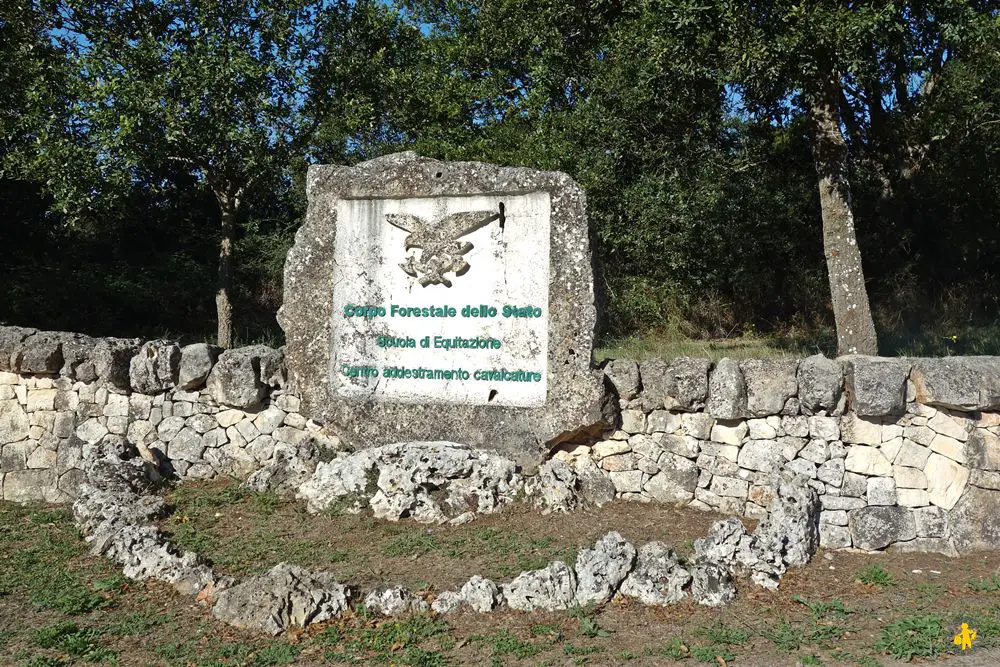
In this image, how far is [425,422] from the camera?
7.17 meters

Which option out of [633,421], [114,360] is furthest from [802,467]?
[114,360]

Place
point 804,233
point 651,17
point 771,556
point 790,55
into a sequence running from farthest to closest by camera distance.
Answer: point 804,233 → point 651,17 → point 790,55 → point 771,556

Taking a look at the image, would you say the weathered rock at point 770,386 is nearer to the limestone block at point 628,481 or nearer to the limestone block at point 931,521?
the limestone block at point 628,481

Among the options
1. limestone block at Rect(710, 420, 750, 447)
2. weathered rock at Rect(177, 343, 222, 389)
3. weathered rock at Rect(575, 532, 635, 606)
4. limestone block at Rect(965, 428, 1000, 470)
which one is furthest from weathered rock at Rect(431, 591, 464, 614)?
limestone block at Rect(965, 428, 1000, 470)

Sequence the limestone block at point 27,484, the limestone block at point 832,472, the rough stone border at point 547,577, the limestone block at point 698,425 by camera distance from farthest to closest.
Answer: the limestone block at point 27,484 < the limestone block at point 698,425 < the limestone block at point 832,472 < the rough stone border at point 547,577

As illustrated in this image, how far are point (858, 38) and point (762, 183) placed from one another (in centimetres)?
584

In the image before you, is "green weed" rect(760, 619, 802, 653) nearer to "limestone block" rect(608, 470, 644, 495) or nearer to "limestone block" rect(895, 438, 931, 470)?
"limestone block" rect(895, 438, 931, 470)

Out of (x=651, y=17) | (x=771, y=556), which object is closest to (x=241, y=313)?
(x=651, y=17)

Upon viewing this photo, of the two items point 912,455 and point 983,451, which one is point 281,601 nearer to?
point 912,455

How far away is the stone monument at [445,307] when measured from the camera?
273 inches

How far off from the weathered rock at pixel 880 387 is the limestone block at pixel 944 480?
45 centimetres

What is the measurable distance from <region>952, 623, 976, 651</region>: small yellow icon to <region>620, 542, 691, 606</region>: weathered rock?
1469mm

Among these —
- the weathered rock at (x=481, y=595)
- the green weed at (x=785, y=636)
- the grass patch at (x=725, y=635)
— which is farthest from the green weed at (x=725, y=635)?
the weathered rock at (x=481, y=595)

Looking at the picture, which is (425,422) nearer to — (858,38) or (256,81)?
(858,38)
